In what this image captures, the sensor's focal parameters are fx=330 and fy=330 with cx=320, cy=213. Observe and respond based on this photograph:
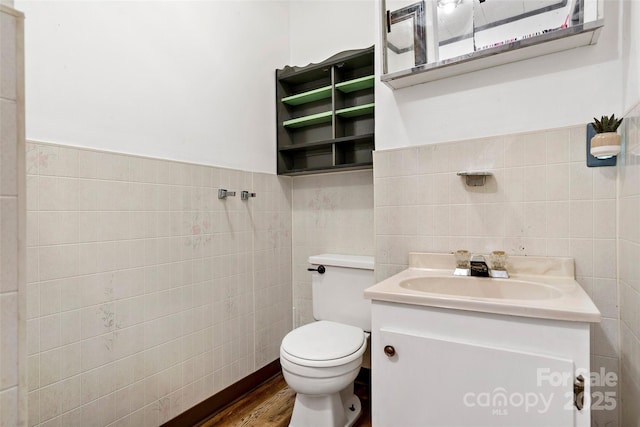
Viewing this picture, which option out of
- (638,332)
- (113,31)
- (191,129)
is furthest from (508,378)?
(113,31)

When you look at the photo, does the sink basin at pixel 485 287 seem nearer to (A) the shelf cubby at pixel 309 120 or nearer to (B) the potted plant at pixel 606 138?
(B) the potted plant at pixel 606 138

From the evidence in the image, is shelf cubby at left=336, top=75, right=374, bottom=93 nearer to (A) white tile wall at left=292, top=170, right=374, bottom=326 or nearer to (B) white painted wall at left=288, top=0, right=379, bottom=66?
(B) white painted wall at left=288, top=0, right=379, bottom=66

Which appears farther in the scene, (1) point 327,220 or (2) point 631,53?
(1) point 327,220

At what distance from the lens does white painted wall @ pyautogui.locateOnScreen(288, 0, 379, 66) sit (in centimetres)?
207

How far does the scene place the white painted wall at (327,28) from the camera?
2.07 metres

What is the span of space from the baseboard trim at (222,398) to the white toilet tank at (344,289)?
51 centimetres

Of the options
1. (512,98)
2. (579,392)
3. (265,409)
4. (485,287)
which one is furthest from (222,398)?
(512,98)

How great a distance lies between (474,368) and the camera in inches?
39.9

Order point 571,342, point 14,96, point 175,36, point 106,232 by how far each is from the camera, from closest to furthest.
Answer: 1. point 14,96
2. point 571,342
3. point 106,232
4. point 175,36

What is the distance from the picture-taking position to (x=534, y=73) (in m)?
1.37

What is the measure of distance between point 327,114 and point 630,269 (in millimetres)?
1593

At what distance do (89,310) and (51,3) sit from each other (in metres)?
1.13

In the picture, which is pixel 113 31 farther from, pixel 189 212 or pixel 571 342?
pixel 571 342

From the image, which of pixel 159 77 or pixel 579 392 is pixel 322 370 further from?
pixel 159 77
